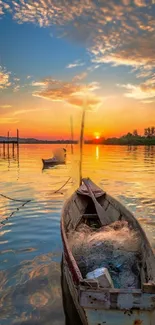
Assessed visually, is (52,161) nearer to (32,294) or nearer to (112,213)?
(112,213)

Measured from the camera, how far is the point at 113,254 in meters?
7.19

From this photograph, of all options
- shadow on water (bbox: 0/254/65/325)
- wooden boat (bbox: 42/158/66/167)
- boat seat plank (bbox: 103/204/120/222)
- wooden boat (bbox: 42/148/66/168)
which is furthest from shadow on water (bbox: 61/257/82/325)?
wooden boat (bbox: 42/158/66/167)

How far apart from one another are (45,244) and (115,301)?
652 cm

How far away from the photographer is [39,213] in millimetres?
15250

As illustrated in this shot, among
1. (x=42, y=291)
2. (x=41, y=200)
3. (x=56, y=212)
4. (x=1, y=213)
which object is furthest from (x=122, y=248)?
(x=41, y=200)

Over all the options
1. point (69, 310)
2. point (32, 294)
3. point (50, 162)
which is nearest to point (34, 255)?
point (32, 294)

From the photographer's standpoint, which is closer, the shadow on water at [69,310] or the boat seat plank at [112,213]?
the shadow on water at [69,310]

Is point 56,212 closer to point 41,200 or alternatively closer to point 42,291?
point 41,200

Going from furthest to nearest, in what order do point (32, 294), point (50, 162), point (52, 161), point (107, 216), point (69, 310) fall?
point (52, 161) → point (50, 162) → point (107, 216) → point (32, 294) → point (69, 310)

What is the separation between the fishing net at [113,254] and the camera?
21.1 ft

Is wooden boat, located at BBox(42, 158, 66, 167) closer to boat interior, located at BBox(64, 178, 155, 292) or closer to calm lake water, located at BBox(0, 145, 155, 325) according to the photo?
calm lake water, located at BBox(0, 145, 155, 325)

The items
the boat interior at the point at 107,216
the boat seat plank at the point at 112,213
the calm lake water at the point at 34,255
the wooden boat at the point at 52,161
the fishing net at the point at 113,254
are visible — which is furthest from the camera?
the wooden boat at the point at 52,161

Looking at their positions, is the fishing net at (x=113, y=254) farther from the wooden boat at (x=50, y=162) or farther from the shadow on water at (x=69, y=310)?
the wooden boat at (x=50, y=162)

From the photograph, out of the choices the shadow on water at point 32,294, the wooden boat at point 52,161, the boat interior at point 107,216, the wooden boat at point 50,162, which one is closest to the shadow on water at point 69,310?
the shadow on water at point 32,294
